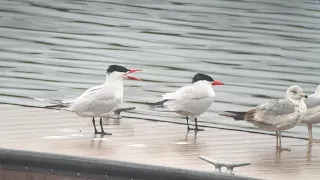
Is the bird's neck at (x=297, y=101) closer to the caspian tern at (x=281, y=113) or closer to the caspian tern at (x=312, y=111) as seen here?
the caspian tern at (x=281, y=113)

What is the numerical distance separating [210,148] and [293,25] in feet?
42.0

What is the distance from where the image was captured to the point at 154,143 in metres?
13.7

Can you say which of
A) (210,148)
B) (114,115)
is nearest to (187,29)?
(114,115)

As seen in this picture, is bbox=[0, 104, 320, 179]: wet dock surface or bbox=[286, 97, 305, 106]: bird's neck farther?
bbox=[286, 97, 305, 106]: bird's neck

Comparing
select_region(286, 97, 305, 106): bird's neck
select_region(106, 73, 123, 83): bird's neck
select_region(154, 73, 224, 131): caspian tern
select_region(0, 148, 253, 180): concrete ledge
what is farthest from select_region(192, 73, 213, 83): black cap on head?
select_region(0, 148, 253, 180): concrete ledge

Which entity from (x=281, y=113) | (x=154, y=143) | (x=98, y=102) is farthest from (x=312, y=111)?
(x=98, y=102)

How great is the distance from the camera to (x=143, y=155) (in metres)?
12.9

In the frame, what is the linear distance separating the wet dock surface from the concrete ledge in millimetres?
307

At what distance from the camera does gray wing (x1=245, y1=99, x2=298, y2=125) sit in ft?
→ 44.4

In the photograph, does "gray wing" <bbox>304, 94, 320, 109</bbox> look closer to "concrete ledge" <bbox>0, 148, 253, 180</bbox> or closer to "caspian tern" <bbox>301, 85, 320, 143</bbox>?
"caspian tern" <bbox>301, 85, 320, 143</bbox>

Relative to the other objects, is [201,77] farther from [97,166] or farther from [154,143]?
[97,166]

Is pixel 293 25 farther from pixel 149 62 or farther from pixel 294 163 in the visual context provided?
pixel 294 163

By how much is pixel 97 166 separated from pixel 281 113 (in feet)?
7.21

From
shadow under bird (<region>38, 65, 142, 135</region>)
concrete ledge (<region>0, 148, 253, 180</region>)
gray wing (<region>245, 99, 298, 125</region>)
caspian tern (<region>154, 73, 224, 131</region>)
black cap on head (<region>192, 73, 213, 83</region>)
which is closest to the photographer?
Answer: concrete ledge (<region>0, 148, 253, 180</region>)
